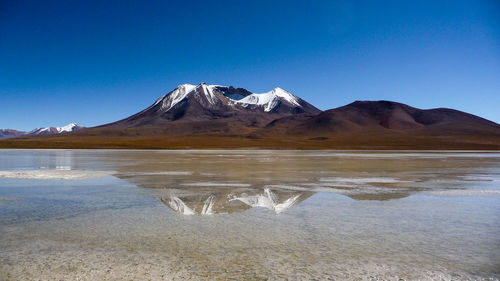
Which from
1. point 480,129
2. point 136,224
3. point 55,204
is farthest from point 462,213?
point 480,129

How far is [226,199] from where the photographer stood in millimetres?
11133

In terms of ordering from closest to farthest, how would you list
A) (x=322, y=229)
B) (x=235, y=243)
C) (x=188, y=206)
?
(x=235, y=243)
(x=322, y=229)
(x=188, y=206)

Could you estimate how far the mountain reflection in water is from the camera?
378 inches

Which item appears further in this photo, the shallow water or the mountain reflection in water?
the mountain reflection in water

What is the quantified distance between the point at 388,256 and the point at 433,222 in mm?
3060

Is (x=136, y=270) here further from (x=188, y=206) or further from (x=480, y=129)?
(x=480, y=129)

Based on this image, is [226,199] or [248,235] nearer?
[248,235]

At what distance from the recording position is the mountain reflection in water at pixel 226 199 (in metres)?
9.61

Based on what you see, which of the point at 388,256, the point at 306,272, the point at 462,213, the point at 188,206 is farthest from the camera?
the point at 188,206

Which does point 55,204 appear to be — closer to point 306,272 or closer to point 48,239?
point 48,239

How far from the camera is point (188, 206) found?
991 cm

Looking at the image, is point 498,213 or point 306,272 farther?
point 498,213

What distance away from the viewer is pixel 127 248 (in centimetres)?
→ 607

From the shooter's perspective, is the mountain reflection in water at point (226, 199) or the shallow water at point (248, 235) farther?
the mountain reflection in water at point (226, 199)
